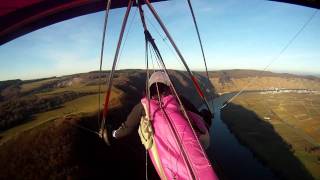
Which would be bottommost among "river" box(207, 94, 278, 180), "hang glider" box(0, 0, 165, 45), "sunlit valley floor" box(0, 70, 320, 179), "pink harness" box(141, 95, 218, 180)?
"river" box(207, 94, 278, 180)

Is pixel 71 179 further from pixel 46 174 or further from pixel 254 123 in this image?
pixel 254 123

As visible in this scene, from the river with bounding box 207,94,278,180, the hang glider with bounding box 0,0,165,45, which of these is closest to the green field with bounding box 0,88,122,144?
the river with bounding box 207,94,278,180

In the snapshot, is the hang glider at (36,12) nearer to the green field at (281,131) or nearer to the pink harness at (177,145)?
the pink harness at (177,145)

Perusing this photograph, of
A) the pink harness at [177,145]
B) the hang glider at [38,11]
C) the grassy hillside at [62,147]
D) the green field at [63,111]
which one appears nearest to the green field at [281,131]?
the grassy hillside at [62,147]

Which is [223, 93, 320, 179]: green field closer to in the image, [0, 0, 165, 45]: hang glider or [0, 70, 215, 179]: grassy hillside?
[0, 70, 215, 179]: grassy hillside

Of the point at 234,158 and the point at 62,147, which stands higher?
the point at 62,147

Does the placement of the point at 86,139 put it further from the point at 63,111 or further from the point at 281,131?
the point at 281,131

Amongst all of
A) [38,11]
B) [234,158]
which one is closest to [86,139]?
[234,158]
